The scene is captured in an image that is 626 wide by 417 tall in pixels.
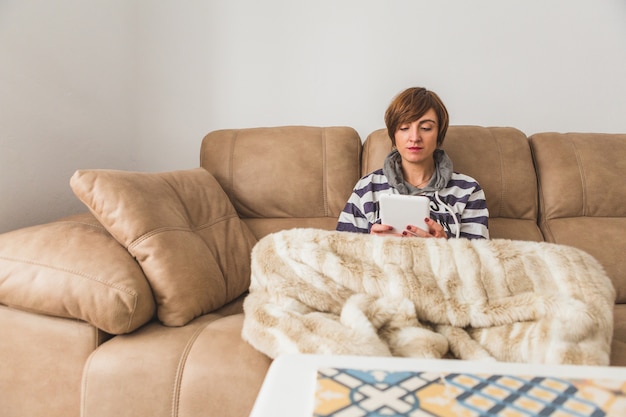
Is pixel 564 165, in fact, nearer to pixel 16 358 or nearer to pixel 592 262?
pixel 592 262

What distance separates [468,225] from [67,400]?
1255 mm

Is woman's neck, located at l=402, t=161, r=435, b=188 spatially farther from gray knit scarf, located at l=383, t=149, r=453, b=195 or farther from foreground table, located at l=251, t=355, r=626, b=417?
foreground table, located at l=251, t=355, r=626, b=417

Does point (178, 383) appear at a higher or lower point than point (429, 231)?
lower

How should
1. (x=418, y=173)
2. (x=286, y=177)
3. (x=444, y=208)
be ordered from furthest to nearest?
(x=286, y=177), (x=418, y=173), (x=444, y=208)

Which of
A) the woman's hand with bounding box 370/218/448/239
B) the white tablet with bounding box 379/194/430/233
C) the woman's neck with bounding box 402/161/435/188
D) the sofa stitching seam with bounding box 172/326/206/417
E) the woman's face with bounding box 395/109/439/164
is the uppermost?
the woman's face with bounding box 395/109/439/164

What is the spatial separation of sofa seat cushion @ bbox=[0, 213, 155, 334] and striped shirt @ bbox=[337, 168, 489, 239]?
74cm

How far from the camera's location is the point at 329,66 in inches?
77.2

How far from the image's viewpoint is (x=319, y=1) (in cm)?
194

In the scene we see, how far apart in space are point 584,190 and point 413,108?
2.52 feet

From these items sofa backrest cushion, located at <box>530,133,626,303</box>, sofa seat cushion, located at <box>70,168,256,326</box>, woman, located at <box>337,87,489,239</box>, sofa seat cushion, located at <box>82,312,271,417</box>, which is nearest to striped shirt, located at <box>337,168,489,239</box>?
woman, located at <box>337,87,489,239</box>

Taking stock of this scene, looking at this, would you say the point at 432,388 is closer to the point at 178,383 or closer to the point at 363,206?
the point at 178,383

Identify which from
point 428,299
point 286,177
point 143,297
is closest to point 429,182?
point 286,177

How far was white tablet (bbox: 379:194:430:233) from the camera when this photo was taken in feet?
3.96

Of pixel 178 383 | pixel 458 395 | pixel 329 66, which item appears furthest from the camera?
pixel 329 66
